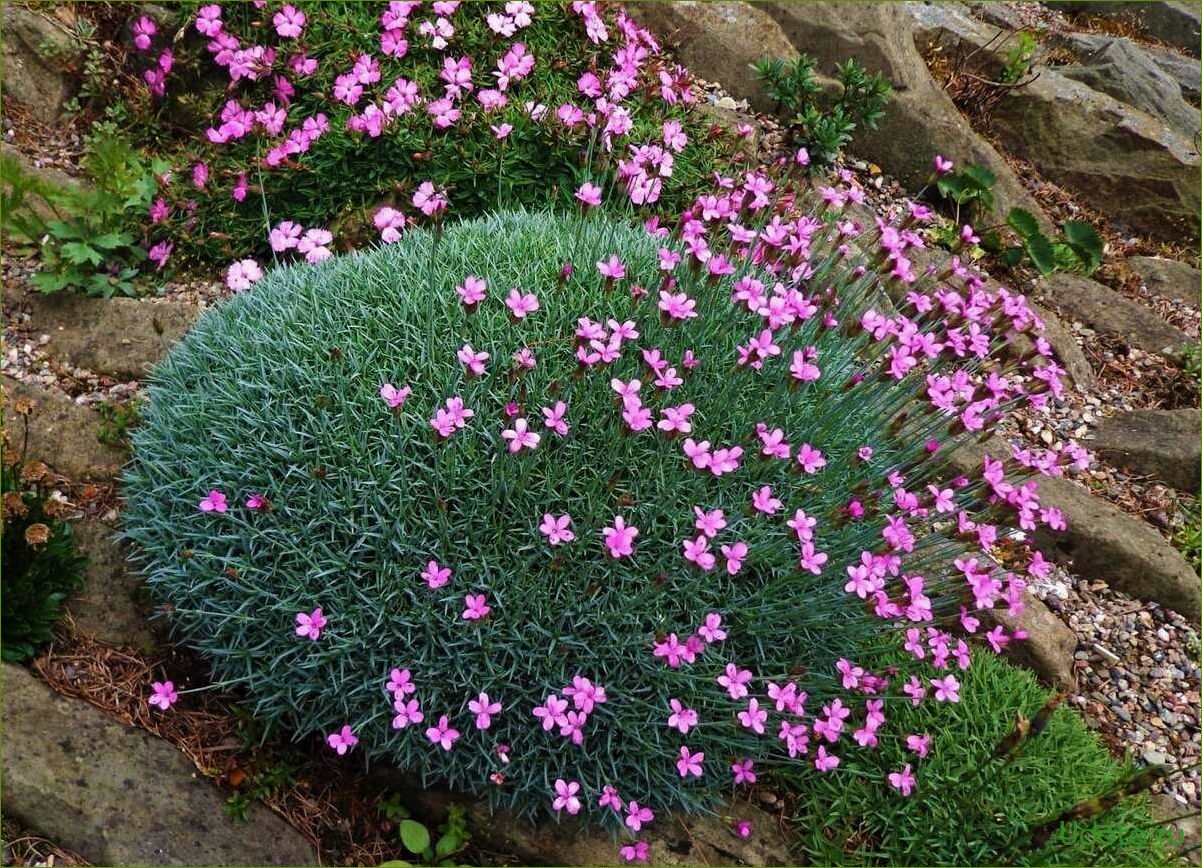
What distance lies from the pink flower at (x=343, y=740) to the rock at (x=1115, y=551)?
2740 mm

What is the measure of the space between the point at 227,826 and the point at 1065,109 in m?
6.60

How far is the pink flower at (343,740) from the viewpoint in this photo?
2.66m

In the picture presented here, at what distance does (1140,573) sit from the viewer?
4078 mm

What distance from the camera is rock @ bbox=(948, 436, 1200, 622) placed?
13.3 feet

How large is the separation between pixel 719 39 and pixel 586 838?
15.1 ft

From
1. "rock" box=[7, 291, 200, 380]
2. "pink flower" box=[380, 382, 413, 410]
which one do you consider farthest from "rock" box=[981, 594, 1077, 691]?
"rock" box=[7, 291, 200, 380]

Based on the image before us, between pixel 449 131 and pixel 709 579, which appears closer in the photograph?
pixel 709 579

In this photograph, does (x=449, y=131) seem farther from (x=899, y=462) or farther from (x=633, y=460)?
(x=899, y=462)

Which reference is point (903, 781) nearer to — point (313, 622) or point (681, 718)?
point (681, 718)

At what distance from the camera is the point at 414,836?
109 inches

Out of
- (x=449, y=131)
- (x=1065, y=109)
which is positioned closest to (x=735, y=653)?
(x=449, y=131)

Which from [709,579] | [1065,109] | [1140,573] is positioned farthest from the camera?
[1065,109]

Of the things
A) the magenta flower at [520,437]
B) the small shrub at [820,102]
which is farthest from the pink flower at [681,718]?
the small shrub at [820,102]

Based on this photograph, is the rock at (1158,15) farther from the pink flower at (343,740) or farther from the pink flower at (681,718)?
the pink flower at (343,740)
